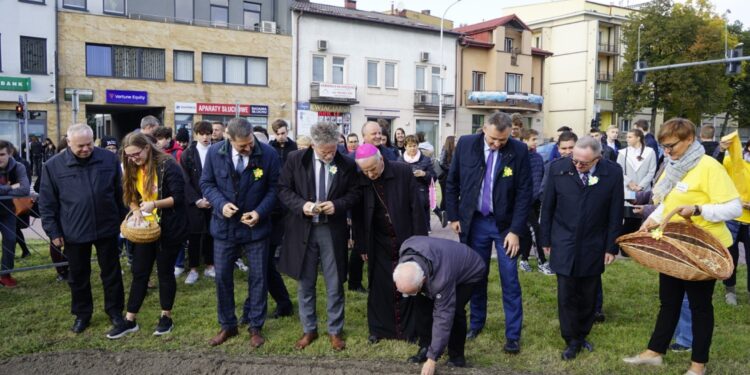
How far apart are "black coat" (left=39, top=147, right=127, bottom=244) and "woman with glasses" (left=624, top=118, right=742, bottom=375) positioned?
4.87 m

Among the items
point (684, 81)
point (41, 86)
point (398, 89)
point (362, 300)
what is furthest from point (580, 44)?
point (362, 300)

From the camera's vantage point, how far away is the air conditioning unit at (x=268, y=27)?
107 ft

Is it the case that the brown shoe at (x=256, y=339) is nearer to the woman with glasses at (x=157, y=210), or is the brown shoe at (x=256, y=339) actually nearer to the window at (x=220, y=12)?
the woman with glasses at (x=157, y=210)

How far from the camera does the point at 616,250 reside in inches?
201

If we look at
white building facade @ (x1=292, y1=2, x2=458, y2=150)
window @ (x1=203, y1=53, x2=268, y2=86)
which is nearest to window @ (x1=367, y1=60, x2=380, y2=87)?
white building facade @ (x1=292, y1=2, x2=458, y2=150)

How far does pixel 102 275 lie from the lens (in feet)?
19.7

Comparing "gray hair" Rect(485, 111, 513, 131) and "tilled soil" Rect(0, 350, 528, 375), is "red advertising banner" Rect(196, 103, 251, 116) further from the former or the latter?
"gray hair" Rect(485, 111, 513, 131)

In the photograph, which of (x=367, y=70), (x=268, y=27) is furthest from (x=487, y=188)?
(x=367, y=70)

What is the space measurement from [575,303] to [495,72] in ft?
126

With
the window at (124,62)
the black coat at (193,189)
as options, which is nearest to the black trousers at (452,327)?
the black coat at (193,189)

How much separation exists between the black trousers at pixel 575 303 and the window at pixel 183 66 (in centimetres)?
2840

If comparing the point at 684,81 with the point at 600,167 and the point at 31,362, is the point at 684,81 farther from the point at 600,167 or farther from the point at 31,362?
the point at 31,362

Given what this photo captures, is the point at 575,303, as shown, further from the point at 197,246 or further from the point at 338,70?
the point at 338,70

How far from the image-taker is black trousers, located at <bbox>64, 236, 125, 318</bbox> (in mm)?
5902
